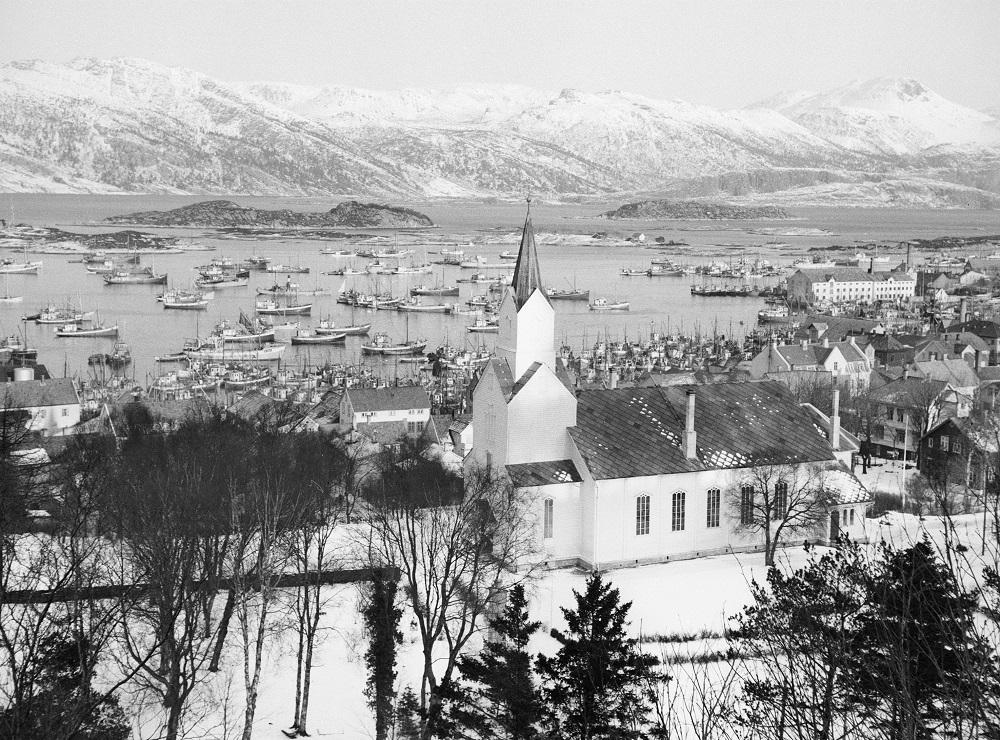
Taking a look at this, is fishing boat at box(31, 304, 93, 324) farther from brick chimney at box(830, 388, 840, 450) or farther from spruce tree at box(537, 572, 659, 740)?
spruce tree at box(537, 572, 659, 740)

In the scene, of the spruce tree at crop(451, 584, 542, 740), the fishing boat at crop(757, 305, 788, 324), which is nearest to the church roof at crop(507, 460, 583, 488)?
the spruce tree at crop(451, 584, 542, 740)

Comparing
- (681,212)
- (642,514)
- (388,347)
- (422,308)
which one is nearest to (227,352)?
(388,347)

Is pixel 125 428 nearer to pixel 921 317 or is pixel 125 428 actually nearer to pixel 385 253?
pixel 921 317

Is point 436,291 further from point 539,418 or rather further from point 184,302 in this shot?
point 539,418

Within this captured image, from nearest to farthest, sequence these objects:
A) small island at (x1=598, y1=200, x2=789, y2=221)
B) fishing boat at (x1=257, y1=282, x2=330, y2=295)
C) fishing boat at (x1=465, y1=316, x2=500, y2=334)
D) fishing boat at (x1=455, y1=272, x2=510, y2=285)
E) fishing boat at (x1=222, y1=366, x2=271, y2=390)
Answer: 1. fishing boat at (x1=222, y1=366, x2=271, y2=390)
2. fishing boat at (x1=465, y1=316, x2=500, y2=334)
3. fishing boat at (x1=257, y1=282, x2=330, y2=295)
4. fishing boat at (x1=455, y1=272, x2=510, y2=285)
5. small island at (x1=598, y1=200, x2=789, y2=221)

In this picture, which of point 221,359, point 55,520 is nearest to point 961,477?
point 55,520

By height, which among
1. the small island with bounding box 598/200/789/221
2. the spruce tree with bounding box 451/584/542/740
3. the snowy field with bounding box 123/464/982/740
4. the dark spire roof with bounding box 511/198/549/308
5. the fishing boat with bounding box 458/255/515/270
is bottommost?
the fishing boat with bounding box 458/255/515/270
